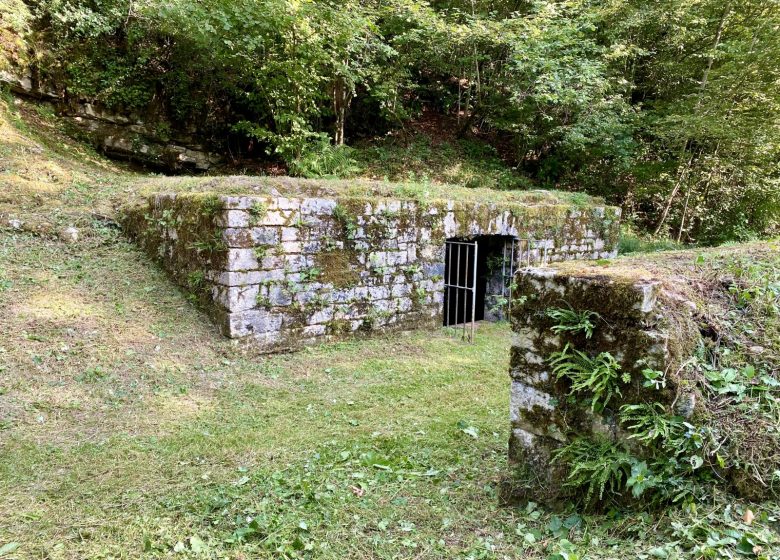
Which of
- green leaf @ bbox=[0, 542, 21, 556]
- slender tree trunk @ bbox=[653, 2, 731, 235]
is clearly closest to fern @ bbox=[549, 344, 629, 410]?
green leaf @ bbox=[0, 542, 21, 556]

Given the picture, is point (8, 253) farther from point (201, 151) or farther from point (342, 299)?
point (201, 151)

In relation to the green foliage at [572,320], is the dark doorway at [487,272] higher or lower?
lower

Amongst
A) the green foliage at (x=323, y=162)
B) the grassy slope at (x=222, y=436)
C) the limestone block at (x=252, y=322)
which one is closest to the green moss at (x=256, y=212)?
the limestone block at (x=252, y=322)

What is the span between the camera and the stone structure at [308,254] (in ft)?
17.0

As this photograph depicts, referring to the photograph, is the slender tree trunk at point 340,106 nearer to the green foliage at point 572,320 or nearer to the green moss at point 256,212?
the green moss at point 256,212

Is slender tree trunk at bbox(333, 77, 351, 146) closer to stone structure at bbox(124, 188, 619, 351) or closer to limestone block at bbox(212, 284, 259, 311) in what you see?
stone structure at bbox(124, 188, 619, 351)

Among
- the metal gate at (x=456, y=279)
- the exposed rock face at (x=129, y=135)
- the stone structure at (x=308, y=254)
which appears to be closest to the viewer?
the stone structure at (x=308, y=254)

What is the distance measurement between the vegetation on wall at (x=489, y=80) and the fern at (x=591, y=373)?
326 inches

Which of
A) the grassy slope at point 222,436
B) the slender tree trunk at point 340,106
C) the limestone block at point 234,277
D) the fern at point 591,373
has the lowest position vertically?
the grassy slope at point 222,436

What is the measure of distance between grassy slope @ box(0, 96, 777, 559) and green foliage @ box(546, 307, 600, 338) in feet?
2.68

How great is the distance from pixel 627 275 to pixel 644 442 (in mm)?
773

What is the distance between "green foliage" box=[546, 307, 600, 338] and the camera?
7.50 ft

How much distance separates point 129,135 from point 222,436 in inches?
337

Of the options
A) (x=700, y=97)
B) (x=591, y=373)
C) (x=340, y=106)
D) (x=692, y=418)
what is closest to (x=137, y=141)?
(x=340, y=106)
